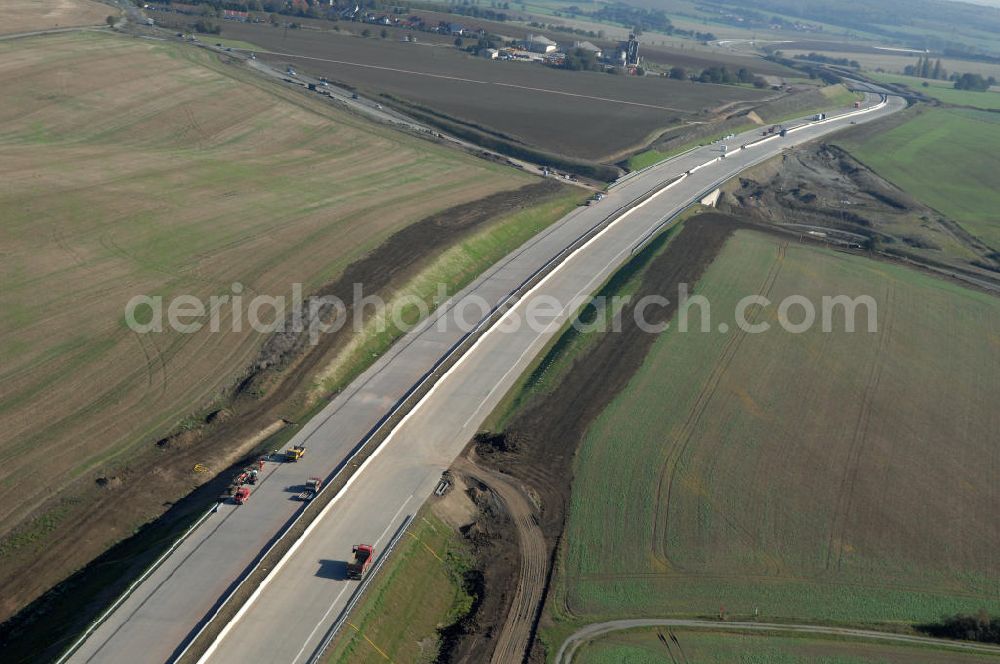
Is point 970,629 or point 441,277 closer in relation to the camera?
point 970,629

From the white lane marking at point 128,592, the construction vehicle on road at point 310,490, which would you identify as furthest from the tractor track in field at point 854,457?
the white lane marking at point 128,592

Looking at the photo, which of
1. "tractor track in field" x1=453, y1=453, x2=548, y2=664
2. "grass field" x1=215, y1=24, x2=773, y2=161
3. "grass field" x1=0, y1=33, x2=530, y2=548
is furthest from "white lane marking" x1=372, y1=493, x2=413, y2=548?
"grass field" x1=215, y1=24, x2=773, y2=161

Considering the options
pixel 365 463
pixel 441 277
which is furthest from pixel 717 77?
pixel 365 463

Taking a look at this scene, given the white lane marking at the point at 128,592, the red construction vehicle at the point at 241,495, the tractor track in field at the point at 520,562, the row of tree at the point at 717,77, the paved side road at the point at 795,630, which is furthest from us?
the row of tree at the point at 717,77

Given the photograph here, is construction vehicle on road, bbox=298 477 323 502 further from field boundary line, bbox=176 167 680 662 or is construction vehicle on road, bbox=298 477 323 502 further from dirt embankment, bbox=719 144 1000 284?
dirt embankment, bbox=719 144 1000 284

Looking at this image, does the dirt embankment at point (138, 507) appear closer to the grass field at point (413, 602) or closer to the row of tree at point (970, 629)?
the grass field at point (413, 602)

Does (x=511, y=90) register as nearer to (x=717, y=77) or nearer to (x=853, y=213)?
(x=717, y=77)
